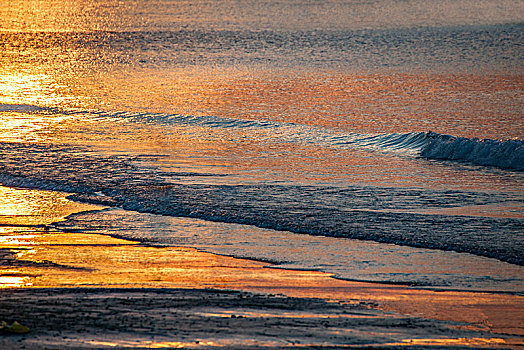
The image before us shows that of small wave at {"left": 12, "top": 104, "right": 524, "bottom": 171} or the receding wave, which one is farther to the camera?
small wave at {"left": 12, "top": 104, "right": 524, "bottom": 171}

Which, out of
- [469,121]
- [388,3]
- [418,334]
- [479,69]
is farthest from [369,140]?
[388,3]

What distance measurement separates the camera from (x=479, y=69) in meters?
20.7

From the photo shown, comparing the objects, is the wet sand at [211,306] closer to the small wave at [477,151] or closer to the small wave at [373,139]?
the small wave at [477,151]

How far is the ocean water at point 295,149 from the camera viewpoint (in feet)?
21.0

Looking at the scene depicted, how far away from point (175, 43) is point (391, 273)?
1020 inches

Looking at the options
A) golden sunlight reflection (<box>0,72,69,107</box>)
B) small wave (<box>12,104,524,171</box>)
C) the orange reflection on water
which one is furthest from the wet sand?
golden sunlight reflection (<box>0,72,69,107</box>)

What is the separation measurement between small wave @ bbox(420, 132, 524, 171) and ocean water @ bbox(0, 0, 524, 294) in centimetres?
4

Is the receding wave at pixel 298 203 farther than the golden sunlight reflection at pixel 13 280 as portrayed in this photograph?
Yes

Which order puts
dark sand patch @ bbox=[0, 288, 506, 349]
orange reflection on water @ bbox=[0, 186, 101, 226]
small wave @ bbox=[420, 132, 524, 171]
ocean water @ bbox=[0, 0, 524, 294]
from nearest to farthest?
dark sand patch @ bbox=[0, 288, 506, 349] < ocean water @ bbox=[0, 0, 524, 294] < orange reflection on water @ bbox=[0, 186, 101, 226] < small wave @ bbox=[420, 132, 524, 171]

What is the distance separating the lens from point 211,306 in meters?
4.82

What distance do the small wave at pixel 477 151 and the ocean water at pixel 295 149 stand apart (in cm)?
4

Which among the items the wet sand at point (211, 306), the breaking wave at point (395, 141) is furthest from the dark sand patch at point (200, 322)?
the breaking wave at point (395, 141)

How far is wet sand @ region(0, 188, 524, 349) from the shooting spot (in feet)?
14.2

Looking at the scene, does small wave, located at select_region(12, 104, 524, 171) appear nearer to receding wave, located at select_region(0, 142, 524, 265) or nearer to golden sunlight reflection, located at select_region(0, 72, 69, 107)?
golden sunlight reflection, located at select_region(0, 72, 69, 107)
